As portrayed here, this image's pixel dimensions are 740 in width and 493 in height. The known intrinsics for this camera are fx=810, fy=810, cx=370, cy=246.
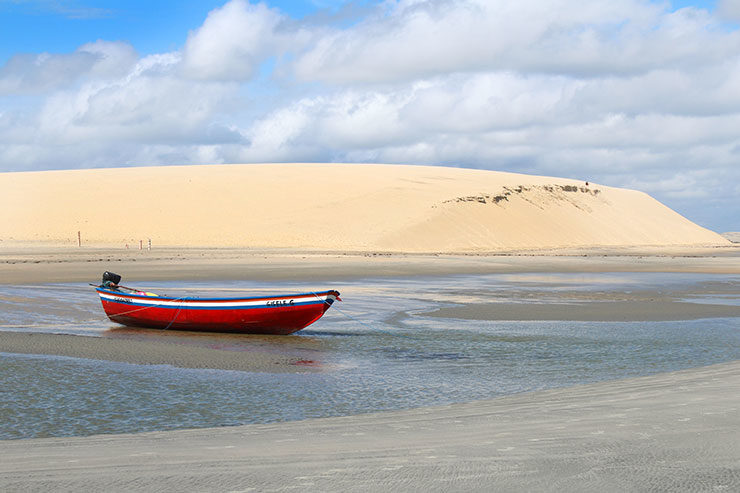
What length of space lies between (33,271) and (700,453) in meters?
34.7

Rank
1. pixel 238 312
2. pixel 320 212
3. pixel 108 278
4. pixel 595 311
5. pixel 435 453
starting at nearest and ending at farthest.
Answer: pixel 435 453 → pixel 238 312 → pixel 108 278 → pixel 595 311 → pixel 320 212

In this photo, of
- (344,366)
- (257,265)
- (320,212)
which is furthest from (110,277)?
(320,212)

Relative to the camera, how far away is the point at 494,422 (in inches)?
350

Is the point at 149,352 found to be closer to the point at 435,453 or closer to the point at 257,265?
the point at 435,453

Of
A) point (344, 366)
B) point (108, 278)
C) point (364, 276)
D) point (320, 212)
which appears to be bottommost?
point (344, 366)

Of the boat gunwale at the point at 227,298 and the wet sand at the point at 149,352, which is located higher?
the boat gunwale at the point at 227,298

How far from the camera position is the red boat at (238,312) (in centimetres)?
1886

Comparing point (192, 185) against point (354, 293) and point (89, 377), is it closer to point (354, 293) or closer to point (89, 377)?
point (354, 293)

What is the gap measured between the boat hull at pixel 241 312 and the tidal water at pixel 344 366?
1.44ft

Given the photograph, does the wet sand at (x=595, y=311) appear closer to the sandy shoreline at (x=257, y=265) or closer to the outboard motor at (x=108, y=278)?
the outboard motor at (x=108, y=278)

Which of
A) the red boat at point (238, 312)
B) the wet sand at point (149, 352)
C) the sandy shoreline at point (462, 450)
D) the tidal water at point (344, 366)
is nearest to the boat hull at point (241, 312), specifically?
the red boat at point (238, 312)

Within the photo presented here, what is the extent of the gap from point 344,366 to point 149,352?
4252 millimetres

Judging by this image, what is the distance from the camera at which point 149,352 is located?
16.2m

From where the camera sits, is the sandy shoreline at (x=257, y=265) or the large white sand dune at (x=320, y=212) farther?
the large white sand dune at (x=320, y=212)
